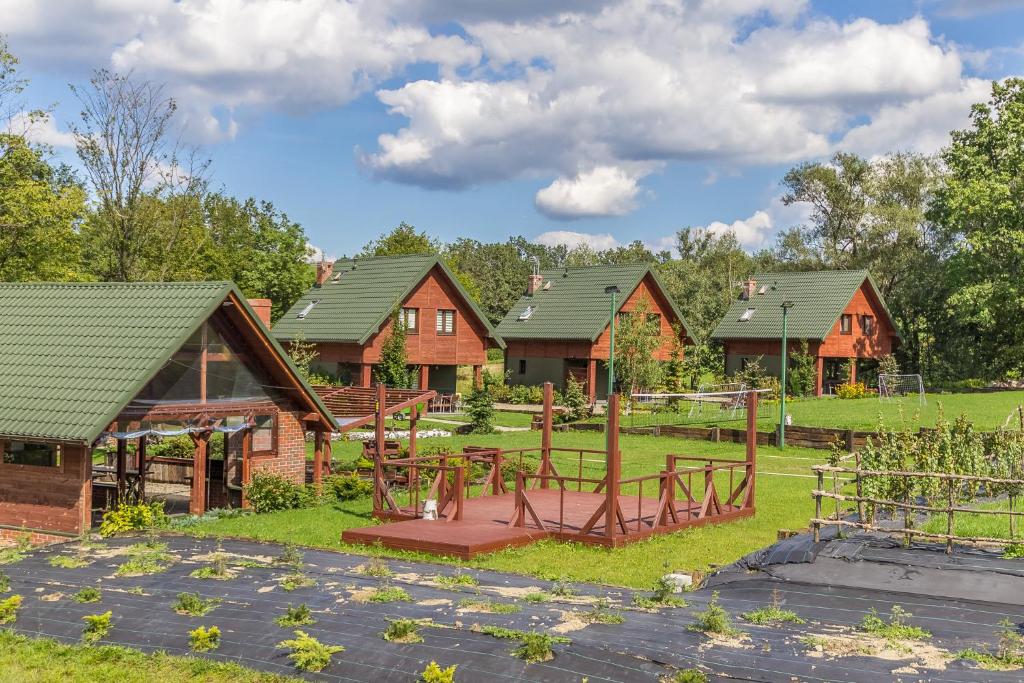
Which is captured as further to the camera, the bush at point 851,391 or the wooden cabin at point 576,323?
the bush at point 851,391

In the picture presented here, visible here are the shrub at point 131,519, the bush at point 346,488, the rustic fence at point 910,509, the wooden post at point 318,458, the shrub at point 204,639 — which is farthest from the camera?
the wooden post at point 318,458

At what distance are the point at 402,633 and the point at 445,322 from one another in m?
38.0

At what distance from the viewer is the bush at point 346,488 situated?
968 inches

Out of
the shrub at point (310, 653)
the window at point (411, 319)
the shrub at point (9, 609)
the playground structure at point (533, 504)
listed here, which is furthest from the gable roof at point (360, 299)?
the shrub at point (310, 653)

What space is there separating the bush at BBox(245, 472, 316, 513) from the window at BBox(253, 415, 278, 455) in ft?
1.91

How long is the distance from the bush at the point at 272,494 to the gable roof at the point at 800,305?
36.6m

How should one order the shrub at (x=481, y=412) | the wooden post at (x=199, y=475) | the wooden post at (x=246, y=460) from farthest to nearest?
1. the shrub at (x=481, y=412)
2. the wooden post at (x=246, y=460)
3. the wooden post at (x=199, y=475)

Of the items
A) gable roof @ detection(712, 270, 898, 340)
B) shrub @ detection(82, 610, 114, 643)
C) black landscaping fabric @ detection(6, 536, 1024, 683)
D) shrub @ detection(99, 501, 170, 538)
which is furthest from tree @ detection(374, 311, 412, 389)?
shrub @ detection(82, 610, 114, 643)

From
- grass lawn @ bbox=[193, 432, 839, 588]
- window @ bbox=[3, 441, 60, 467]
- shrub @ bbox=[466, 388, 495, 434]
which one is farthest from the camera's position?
shrub @ bbox=[466, 388, 495, 434]

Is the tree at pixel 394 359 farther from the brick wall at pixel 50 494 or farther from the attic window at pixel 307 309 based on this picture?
the brick wall at pixel 50 494

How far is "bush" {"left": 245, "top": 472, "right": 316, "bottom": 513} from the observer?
74.9ft

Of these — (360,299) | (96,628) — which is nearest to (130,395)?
(96,628)

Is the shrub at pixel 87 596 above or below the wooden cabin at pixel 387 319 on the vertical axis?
below

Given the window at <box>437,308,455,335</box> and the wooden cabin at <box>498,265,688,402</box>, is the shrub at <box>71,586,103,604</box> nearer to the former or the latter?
the window at <box>437,308,455,335</box>
